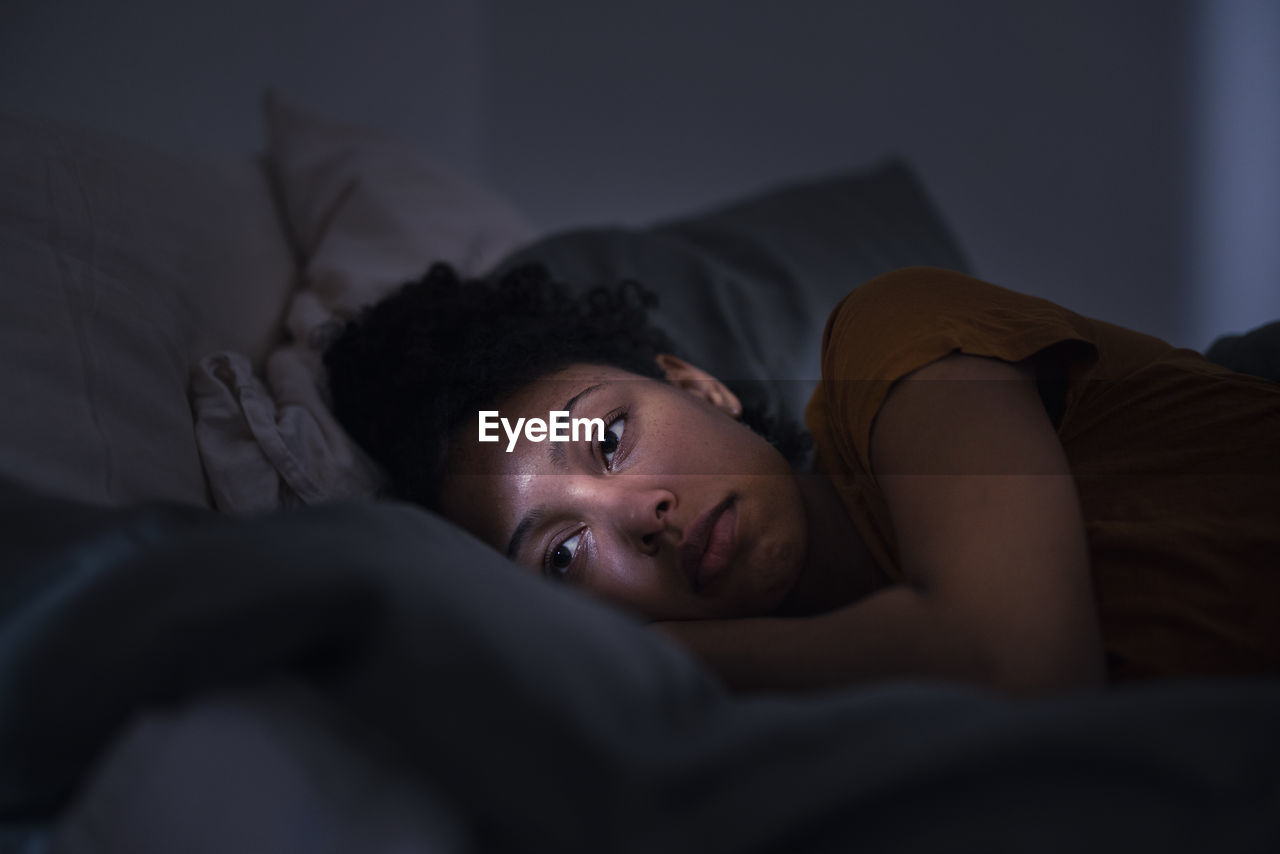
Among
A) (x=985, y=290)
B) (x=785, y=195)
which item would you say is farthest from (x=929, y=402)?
(x=785, y=195)

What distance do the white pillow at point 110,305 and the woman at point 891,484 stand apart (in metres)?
0.15

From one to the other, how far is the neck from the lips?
10 centimetres

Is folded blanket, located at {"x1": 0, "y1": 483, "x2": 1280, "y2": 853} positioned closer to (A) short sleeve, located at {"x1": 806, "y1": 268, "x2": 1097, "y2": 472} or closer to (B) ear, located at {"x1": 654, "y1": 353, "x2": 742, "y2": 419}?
(A) short sleeve, located at {"x1": 806, "y1": 268, "x2": 1097, "y2": 472}

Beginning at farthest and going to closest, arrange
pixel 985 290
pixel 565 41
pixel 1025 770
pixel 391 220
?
pixel 565 41
pixel 391 220
pixel 985 290
pixel 1025 770

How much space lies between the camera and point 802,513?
0.72 m

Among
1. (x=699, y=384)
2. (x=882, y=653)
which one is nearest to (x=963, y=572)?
(x=882, y=653)

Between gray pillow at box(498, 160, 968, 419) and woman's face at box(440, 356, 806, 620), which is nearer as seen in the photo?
woman's face at box(440, 356, 806, 620)

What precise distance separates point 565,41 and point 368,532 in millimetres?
1576

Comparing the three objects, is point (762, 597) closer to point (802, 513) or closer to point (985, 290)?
point (802, 513)

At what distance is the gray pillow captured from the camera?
1.10m

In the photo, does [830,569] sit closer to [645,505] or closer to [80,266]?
[645,505]

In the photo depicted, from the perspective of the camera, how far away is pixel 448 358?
0.86 metres

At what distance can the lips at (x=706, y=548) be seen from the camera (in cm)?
66

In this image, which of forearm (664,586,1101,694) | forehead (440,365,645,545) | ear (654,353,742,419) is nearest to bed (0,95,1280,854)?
forearm (664,586,1101,694)
